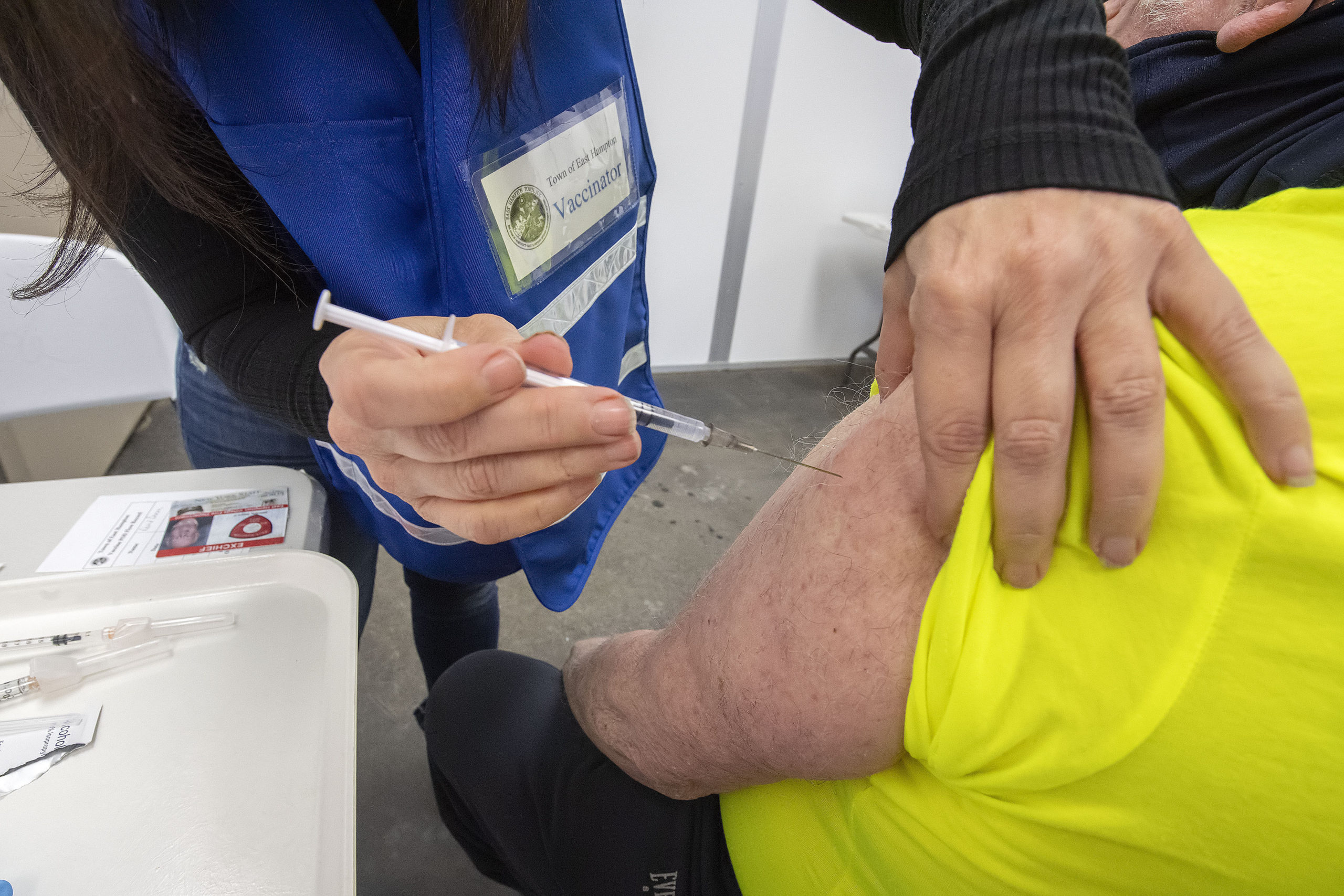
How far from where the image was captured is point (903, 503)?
0.55 m

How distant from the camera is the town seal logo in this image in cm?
69

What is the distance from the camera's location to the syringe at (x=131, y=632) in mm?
648

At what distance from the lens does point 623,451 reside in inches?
20.7

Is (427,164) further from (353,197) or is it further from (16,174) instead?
(16,174)

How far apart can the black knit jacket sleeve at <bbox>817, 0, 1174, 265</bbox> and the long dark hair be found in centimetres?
38

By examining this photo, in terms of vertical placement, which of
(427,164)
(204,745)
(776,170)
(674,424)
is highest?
(427,164)

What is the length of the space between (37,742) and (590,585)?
1.54 meters

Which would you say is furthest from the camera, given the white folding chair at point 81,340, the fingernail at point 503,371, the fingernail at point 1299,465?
the white folding chair at point 81,340

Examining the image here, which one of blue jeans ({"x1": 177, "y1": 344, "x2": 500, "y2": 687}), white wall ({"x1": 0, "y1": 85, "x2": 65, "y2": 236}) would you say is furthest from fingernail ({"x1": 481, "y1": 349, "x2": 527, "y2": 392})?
white wall ({"x1": 0, "y1": 85, "x2": 65, "y2": 236})

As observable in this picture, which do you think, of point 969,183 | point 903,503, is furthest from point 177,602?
point 969,183

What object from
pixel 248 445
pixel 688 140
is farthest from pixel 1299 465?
pixel 688 140

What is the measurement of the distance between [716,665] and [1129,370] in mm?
402

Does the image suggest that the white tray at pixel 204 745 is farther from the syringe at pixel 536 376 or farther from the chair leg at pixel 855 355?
the chair leg at pixel 855 355

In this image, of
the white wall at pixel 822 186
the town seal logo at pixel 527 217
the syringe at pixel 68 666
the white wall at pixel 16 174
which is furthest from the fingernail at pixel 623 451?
the white wall at pixel 822 186
